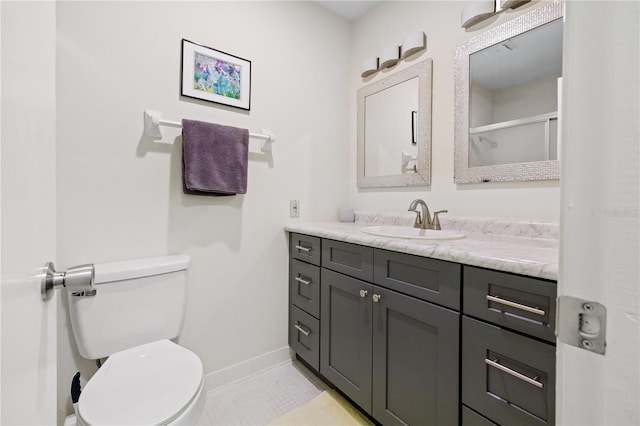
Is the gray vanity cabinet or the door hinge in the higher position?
the door hinge

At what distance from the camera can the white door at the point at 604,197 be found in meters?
0.27

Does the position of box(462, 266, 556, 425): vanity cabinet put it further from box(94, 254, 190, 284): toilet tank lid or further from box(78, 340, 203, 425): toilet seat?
box(94, 254, 190, 284): toilet tank lid

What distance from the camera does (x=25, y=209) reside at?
35 centimetres

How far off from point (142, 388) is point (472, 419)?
1079mm

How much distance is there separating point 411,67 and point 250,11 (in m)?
1.01

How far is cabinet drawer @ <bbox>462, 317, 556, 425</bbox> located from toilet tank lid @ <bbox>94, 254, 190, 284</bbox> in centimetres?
121

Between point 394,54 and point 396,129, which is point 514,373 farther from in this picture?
point 394,54

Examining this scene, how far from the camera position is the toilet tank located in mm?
1162

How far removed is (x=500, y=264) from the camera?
848mm

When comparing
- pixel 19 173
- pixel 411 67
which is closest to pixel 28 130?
pixel 19 173

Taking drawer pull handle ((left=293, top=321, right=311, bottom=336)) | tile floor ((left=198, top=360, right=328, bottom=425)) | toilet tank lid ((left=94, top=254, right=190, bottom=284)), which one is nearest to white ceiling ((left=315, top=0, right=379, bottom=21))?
toilet tank lid ((left=94, top=254, right=190, bottom=284))

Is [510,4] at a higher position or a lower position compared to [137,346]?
higher

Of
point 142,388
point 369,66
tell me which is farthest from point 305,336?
point 369,66

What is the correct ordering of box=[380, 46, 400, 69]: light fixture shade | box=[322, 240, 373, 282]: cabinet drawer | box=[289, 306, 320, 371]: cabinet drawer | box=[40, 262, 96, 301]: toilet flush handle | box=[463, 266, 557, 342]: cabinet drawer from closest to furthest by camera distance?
box=[40, 262, 96, 301]: toilet flush handle
box=[463, 266, 557, 342]: cabinet drawer
box=[322, 240, 373, 282]: cabinet drawer
box=[289, 306, 320, 371]: cabinet drawer
box=[380, 46, 400, 69]: light fixture shade
